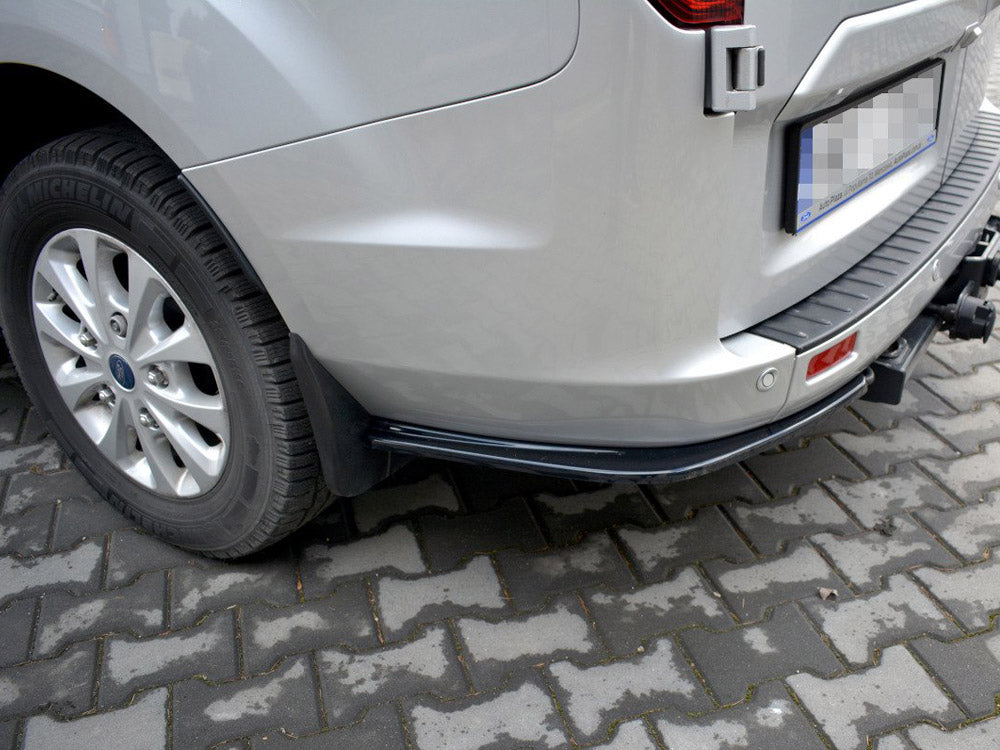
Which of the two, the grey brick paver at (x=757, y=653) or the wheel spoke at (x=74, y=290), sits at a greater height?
the wheel spoke at (x=74, y=290)

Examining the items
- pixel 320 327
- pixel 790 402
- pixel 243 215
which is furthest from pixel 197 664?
pixel 790 402

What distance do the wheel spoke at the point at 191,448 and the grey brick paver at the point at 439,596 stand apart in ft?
1.51

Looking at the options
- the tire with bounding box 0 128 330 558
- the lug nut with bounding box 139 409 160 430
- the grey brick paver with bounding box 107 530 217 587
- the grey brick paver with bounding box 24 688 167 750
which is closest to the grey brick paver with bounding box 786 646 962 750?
the tire with bounding box 0 128 330 558

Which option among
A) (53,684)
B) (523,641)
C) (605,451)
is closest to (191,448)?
(53,684)

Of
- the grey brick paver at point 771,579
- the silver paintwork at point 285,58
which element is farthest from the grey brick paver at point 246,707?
the silver paintwork at point 285,58

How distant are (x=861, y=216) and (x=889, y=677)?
0.92 metres

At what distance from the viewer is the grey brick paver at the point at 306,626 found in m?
2.01

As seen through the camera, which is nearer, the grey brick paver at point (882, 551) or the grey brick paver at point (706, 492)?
the grey brick paver at point (882, 551)

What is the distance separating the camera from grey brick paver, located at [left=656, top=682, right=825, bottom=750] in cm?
176

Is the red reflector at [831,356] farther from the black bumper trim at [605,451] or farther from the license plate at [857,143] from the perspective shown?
the license plate at [857,143]

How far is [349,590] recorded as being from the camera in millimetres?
2178

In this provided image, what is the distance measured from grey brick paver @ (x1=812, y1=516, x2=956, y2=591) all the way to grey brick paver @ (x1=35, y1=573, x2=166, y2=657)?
154 centimetres

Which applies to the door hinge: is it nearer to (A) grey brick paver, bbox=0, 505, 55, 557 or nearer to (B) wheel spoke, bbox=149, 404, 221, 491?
(B) wheel spoke, bbox=149, 404, 221, 491

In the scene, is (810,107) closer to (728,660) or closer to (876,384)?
(876,384)
